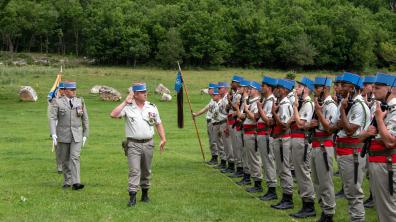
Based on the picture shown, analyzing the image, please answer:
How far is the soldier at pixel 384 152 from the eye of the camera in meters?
7.91

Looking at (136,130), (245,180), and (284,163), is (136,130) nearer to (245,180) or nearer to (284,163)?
(284,163)

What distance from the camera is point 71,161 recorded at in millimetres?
14375

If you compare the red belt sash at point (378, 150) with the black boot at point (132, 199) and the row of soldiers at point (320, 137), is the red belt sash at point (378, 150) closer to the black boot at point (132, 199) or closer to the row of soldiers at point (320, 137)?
the row of soldiers at point (320, 137)

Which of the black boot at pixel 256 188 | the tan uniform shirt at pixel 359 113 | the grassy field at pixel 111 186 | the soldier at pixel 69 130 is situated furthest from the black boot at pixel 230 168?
the tan uniform shirt at pixel 359 113

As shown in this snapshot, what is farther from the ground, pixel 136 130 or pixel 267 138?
pixel 136 130

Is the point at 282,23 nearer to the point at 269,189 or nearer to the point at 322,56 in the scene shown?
the point at 322,56

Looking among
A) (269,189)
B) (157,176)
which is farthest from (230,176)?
(269,189)

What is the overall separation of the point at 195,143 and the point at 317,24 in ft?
297

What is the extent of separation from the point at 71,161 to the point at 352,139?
24.3ft

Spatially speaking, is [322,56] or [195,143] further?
[322,56]

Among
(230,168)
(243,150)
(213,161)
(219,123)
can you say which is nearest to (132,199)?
(243,150)

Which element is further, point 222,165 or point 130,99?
point 222,165

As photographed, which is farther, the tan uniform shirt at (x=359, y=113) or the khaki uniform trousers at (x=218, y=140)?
the khaki uniform trousers at (x=218, y=140)

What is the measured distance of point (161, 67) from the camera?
84.6 m
